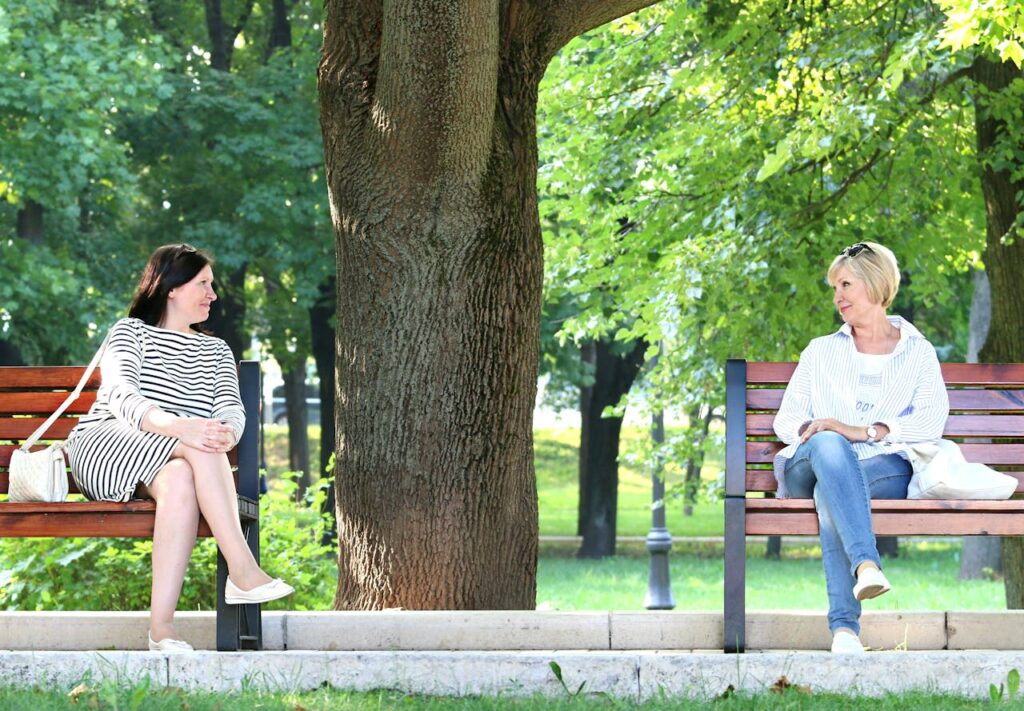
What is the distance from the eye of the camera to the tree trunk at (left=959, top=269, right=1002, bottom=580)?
19531mm

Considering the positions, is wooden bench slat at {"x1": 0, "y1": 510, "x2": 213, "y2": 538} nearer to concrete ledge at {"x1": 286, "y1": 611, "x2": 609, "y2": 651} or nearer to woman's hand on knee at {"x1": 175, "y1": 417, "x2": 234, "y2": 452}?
woman's hand on knee at {"x1": 175, "y1": 417, "x2": 234, "y2": 452}

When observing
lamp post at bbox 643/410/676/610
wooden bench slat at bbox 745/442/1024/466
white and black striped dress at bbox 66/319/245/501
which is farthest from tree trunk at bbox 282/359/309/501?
wooden bench slat at bbox 745/442/1024/466

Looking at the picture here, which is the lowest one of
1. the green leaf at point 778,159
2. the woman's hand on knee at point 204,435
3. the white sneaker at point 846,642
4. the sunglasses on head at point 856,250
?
the white sneaker at point 846,642

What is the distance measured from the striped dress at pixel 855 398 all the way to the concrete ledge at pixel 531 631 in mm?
582

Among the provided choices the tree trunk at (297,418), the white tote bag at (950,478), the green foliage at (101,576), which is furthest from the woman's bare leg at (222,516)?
the tree trunk at (297,418)

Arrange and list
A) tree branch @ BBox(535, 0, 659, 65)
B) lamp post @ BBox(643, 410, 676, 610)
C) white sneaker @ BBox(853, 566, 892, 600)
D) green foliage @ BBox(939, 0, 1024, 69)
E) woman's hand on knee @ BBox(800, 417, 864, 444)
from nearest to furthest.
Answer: white sneaker @ BBox(853, 566, 892, 600)
woman's hand on knee @ BBox(800, 417, 864, 444)
tree branch @ BBox(535, 0, 659, 65)
green foliage @ BBox(939, 0, 1024, 69)
lamp post @ BBox(643, 410, 676, 610)

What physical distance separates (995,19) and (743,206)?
3.91 m

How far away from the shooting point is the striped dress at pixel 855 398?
18.2ft

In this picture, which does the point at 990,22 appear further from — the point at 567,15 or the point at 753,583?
the point at 753,583

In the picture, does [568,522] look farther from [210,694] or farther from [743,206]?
[210,694]

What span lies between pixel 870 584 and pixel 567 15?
2.85 m

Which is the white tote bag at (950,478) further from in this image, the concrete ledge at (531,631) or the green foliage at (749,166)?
the green foliage at (749,166)

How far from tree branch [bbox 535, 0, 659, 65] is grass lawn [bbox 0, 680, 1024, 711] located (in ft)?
9.92

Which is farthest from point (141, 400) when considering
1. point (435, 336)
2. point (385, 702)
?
point (385, 702)
